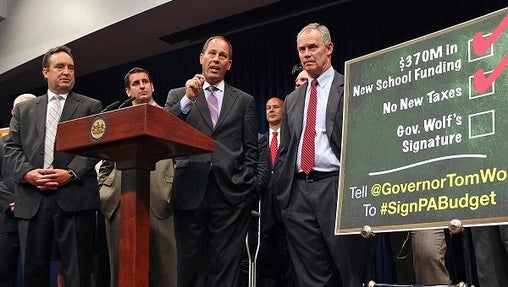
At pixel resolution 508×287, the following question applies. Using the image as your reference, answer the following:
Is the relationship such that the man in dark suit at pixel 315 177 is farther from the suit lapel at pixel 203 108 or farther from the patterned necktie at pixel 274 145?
the patterned necktie at pixel 274 145

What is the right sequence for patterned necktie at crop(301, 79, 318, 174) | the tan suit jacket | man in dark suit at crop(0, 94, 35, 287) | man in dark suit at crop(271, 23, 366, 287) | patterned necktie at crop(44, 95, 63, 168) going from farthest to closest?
man in dark suit at crop(0, 94, 35, 287) < the tan suit jacket < patterned necktie at crop(44, 95, 63, 168) < patterned necktie at crop(301, 79, 318, 174) < man in dark suit at crop(271, 23, 366, 287)

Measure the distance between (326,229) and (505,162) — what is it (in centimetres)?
88

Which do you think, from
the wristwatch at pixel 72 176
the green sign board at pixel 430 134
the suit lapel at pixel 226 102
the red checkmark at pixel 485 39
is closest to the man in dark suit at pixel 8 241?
the wristwatch at pixel 72 176

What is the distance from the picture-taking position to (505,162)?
194cm

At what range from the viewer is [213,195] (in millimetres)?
2877

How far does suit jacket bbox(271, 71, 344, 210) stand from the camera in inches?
107

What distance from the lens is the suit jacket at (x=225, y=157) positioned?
9.38ft

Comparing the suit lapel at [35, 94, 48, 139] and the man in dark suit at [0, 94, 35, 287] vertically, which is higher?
the suit lapel at [35, 94, 48, 139]

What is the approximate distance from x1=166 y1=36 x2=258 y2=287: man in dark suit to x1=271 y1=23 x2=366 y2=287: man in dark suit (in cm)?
19

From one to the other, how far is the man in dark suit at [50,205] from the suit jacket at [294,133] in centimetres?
92

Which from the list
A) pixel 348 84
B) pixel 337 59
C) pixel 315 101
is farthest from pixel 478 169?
pixel 337 59

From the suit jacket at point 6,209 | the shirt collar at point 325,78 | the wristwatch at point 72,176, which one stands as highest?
the shirt collar at point 325,78

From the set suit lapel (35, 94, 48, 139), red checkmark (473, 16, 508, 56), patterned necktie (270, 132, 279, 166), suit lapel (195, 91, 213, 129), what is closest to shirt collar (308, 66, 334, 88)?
suit lapel (195, 91, 213, 129)

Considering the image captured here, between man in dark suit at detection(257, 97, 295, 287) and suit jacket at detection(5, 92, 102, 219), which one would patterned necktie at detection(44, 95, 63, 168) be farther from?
man in dark suit at detection(257, 97, 295, 287)
